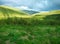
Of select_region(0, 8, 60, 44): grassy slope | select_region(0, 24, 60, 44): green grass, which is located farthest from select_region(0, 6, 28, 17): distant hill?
select_region(0, 24, 60, 44): green grass

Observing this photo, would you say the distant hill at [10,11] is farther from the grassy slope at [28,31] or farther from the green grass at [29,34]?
the green grass at [29,34]

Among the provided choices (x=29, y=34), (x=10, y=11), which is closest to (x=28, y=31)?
(x=29, y=34)

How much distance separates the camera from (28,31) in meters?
6.54

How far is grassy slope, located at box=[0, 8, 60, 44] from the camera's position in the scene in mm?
6143

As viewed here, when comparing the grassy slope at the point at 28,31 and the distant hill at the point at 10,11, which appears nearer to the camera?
the grassy slope at the point at 28,31

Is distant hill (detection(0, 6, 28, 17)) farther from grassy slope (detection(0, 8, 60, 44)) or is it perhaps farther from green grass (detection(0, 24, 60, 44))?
green grass (detection(0, 24, 60, 44))

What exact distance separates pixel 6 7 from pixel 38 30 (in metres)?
1.54

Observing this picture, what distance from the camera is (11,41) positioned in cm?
604

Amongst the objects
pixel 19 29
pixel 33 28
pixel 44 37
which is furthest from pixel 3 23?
pixel 44 37

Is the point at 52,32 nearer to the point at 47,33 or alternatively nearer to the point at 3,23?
the point at 47,33

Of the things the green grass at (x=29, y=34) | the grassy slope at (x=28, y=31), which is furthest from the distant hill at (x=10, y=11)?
the green grass at (x=29, y=34)

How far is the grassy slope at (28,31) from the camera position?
20.2 ft

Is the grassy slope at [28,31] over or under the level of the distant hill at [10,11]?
under

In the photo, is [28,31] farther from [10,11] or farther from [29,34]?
[10,11]
